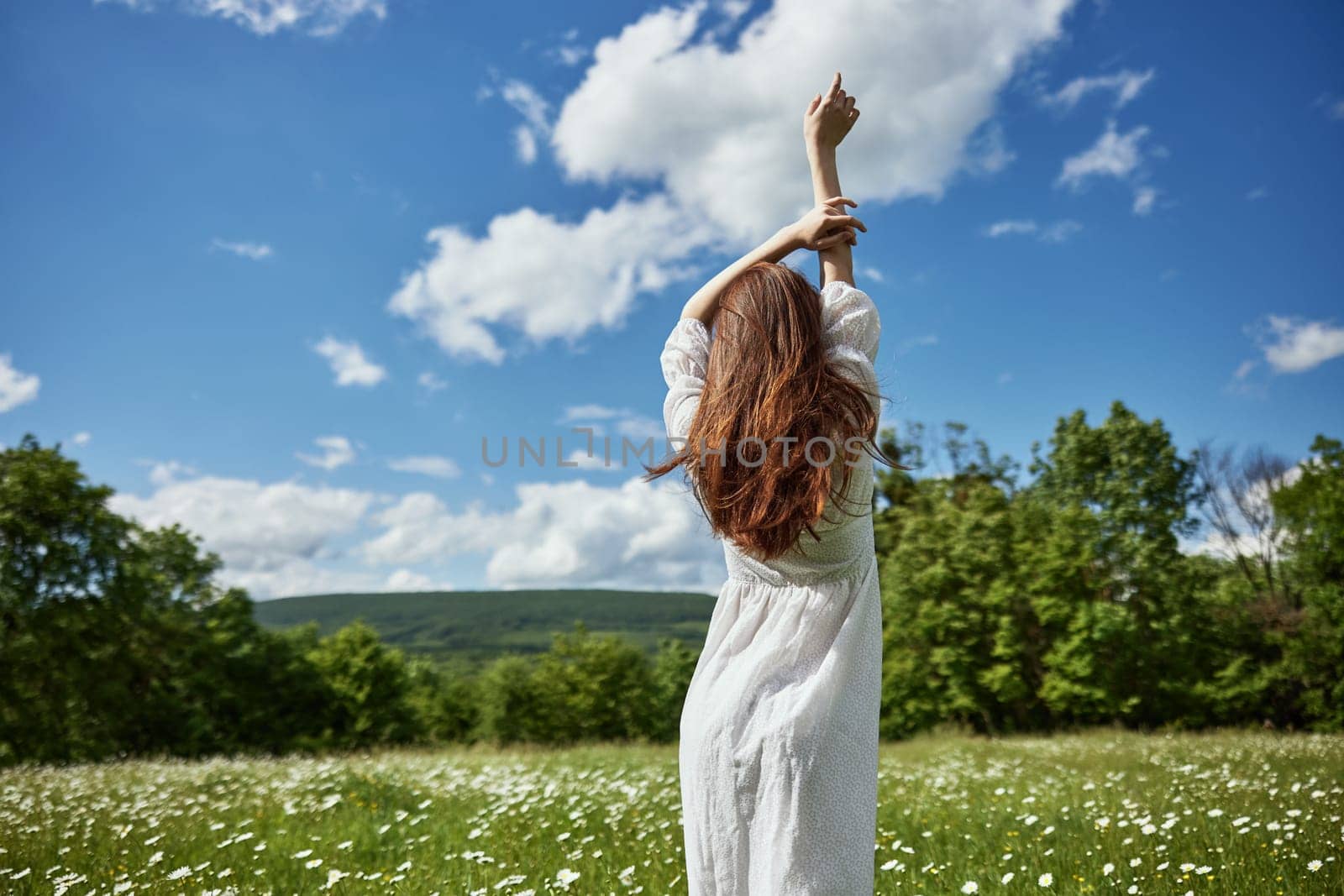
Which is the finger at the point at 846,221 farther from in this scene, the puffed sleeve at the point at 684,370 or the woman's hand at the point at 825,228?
the puffed sleeve at the point at 684,370

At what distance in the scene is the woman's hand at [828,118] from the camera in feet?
8.25

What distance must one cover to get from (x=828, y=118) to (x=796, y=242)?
0.50 meters

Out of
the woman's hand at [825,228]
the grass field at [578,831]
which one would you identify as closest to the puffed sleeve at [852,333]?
the woman's hand at [825,228]

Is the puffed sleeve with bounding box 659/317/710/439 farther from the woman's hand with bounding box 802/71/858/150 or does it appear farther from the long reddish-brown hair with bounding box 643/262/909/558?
the woman's hand with bounding box 802/71/858/150

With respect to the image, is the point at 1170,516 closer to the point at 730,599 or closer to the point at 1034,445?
the point at 1034,445

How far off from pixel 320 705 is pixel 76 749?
16.6 meters

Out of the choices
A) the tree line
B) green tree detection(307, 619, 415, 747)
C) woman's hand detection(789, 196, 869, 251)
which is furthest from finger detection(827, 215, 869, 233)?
green tree detection(307, 619, 415, 747)

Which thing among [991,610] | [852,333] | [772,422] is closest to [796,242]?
[852,333]

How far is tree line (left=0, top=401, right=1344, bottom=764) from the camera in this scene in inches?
952

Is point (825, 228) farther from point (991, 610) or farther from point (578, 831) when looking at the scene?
point (991, 610)

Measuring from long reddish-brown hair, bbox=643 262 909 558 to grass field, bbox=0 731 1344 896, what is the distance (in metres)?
2.91

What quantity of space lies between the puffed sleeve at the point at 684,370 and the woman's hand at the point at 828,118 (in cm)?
73

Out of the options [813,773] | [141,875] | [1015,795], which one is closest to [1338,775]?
[1015,795]

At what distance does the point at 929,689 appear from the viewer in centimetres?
3123
